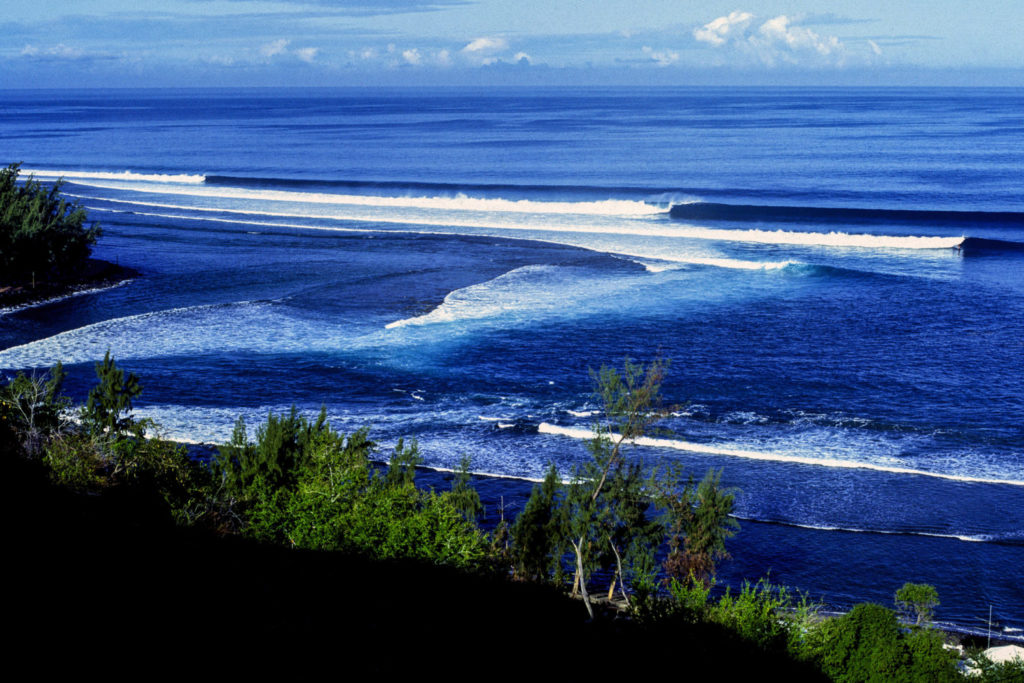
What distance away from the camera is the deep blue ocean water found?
779 inches

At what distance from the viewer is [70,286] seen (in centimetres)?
3853

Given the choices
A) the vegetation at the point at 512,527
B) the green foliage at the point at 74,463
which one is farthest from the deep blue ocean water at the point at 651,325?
the green foliage at the point at 74,463

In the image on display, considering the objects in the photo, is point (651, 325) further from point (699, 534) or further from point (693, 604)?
point (693, 604)

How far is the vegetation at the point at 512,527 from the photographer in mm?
12930

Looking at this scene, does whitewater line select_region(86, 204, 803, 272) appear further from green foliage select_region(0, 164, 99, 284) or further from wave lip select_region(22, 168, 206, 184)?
green foliage select_region(0, 164, 99, 284)

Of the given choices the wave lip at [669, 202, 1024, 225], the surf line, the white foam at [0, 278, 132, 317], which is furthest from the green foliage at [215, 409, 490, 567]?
the wave lip at [669, 202, 1024, 225]

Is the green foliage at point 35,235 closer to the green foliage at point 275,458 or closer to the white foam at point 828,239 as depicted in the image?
the green foliage at point 275,458

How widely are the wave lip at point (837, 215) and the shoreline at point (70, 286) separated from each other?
98.7 ft

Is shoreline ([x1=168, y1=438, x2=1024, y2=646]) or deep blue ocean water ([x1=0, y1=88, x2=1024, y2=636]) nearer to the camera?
shoreline ([x1=168, y1=438, x2=1024, y2=646])

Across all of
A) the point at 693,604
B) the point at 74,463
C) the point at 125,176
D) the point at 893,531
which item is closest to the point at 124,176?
the point at 125,176

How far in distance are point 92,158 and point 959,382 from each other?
80.3m

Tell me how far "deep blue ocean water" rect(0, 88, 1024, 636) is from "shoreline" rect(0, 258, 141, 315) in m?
1.17

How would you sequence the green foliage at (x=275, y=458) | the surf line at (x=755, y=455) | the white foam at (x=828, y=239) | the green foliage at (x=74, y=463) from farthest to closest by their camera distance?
the white foam at (x=828, y=239) → the surf line at (x=755, y=455) → the green foliage at (x=275, y=458) → the green foliage at (x=74, y=463)

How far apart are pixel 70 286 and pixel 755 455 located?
28.5 m
